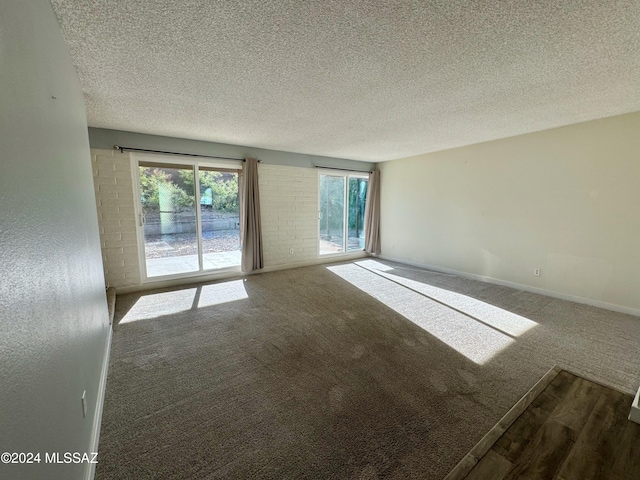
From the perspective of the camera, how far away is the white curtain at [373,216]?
6449 millimetres

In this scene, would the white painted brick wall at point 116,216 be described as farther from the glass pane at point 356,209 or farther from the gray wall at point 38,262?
the glass pane at point 356,209

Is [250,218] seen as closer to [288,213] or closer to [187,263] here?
[288,213]

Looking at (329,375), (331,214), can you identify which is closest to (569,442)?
(329,375)

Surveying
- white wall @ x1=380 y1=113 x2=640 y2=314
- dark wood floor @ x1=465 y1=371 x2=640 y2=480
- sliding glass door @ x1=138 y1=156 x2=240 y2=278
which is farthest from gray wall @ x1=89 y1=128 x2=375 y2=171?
dark wood floor @ x1=465 y1=371 x2=640 y2=480

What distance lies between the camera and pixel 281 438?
157 centimetres

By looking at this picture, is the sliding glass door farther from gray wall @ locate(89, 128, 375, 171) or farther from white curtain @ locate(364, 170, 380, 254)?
white curtain @ locate(364, 170, 380, 254)

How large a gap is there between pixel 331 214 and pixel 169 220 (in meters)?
3.32

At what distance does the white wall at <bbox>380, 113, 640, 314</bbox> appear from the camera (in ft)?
10.5

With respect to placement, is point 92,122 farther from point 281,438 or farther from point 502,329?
point 502,329

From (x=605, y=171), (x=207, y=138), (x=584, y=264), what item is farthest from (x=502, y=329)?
(x=207, y=138)

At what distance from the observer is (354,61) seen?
1956mm

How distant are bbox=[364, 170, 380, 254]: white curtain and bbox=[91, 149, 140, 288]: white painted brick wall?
4.70 meters

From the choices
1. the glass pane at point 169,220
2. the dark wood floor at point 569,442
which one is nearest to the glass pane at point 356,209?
the glass pane at point 169,220

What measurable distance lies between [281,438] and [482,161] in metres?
4.84
